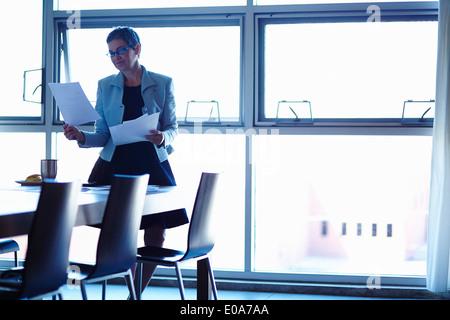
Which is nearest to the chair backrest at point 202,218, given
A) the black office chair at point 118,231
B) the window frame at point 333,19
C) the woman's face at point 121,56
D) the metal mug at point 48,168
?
the black office chair at point 118,231

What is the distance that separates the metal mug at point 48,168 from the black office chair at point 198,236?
59 cm

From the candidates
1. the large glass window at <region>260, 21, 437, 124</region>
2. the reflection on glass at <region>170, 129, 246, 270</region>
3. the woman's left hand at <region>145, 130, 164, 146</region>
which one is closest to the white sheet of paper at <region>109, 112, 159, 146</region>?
the woman's left hand at <region>145, 130, 164, 146</region>

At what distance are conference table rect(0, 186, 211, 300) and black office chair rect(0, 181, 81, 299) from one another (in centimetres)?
5

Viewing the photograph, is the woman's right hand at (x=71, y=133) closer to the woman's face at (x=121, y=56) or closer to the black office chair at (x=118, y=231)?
the woman's face at (x=121, y=56)

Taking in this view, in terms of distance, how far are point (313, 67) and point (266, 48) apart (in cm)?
38

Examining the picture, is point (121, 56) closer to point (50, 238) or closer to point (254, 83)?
point (254, 83)

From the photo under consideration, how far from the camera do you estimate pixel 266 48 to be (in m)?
4.57

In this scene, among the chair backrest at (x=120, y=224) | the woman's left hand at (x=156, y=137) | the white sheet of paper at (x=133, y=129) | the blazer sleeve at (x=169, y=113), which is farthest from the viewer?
the blazer sleeve at (x=169, y=113)

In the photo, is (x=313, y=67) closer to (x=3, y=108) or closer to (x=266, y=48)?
(x=266, y=48)

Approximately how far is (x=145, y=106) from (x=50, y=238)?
5.02 feet

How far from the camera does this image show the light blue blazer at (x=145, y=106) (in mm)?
3416

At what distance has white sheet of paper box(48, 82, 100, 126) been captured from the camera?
301 centimetres
